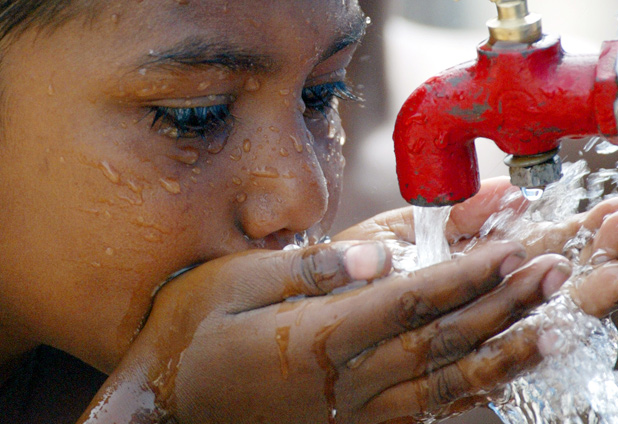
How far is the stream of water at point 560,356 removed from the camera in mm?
1123

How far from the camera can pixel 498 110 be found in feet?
3.45

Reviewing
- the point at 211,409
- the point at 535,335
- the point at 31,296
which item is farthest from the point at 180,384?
the point at 535,335

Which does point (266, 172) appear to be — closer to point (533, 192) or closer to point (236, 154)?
point (236, 154)

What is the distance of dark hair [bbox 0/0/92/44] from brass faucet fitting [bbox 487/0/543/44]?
61cm

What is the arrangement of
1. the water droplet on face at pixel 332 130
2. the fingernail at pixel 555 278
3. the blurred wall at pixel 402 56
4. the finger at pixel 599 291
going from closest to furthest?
the fingernail at pixel 555 278, the finger at pixel 599 291, the water droplet on face at pixel 332 130, the blurred wall at pixel 402 56

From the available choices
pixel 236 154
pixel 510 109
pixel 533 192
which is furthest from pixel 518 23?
pixel 236 154

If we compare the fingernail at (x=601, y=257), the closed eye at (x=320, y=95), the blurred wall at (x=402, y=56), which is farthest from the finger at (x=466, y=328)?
the blurred wall at (x=402, y=56)

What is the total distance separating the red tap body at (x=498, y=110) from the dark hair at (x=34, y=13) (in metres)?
0.53

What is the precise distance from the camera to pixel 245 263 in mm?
1131

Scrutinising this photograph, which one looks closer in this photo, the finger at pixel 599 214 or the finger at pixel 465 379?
the finger at pixel 465 379

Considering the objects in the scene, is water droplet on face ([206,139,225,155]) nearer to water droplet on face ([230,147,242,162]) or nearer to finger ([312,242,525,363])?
water droplet on face ([230,147,242,162])

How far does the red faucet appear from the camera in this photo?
3.25 feet

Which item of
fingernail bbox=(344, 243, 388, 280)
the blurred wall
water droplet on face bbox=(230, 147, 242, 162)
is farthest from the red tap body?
the blurred wall

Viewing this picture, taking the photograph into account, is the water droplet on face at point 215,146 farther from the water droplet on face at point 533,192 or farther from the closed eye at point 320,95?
the water droplet on face at point 533,192
